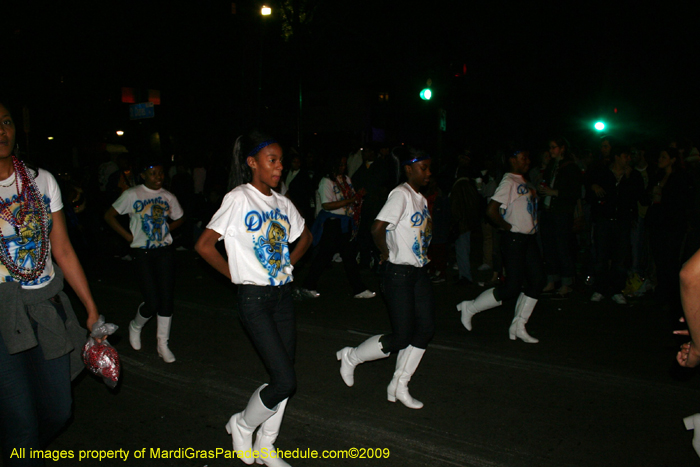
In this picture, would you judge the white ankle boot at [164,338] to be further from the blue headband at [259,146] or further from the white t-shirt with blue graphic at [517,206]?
the white t-shirt with blue graphic at [517,206]

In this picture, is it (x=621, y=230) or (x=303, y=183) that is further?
(x=303, y=183)

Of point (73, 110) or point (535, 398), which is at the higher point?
point (73, 110)

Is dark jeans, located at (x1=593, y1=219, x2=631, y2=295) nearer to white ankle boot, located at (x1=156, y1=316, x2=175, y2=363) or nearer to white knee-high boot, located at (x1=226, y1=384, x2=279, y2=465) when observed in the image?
white ankle boot, located at (x1=156, y1=316, x2=175, y2=363)

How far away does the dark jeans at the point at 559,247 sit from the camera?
8258 millimetres

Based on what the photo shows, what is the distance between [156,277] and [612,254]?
20.6 feet

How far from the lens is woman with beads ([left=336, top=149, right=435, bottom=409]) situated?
14.3 ft

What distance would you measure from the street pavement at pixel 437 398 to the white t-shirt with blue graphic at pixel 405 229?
4.00 ft

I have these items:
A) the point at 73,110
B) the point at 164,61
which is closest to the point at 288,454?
the point at 164,61

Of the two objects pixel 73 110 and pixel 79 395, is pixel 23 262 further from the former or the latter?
pixel 73 110

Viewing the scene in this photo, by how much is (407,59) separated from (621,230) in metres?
6.88

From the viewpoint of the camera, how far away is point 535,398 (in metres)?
4.66

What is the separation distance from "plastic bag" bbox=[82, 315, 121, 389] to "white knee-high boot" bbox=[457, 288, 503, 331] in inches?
164

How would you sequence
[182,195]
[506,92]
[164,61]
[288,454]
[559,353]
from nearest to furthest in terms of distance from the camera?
1. [288,454]
2. [559,353]
3. [182,195]
4. [164,61]
5. [506,92]

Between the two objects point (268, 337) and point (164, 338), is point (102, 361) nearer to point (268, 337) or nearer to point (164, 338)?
point (268, 337)
